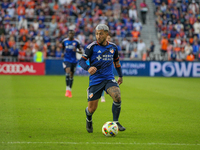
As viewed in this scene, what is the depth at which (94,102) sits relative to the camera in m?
6.94

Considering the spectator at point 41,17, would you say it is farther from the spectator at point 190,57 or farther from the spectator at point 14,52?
the spectator at point 190,57

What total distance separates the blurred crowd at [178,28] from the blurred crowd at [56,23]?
8.33ft

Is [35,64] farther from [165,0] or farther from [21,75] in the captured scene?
[165,0]

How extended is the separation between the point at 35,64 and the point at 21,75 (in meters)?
1.42

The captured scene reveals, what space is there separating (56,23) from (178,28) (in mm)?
11304

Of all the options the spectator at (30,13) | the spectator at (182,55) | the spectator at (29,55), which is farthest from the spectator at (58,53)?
the spectator at (182,55)

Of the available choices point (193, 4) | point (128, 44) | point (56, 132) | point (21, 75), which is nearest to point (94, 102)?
point (56, 132)

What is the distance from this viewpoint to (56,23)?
28.2 meters

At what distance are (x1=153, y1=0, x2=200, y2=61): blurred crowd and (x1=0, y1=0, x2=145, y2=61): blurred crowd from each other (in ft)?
8.33

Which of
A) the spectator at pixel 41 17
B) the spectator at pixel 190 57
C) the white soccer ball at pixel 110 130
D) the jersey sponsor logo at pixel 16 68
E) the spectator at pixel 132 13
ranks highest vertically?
the spectator at pixel 132 13

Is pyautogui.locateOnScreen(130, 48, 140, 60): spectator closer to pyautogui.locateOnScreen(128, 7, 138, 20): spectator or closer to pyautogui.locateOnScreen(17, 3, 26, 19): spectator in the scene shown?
pyautogui.locateOnScreen(128, 7, 138, 20): spectator

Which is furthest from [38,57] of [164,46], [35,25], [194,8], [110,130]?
[110,130]

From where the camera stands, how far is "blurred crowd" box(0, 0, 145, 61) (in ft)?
86.7

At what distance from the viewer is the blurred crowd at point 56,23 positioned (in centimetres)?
2642
